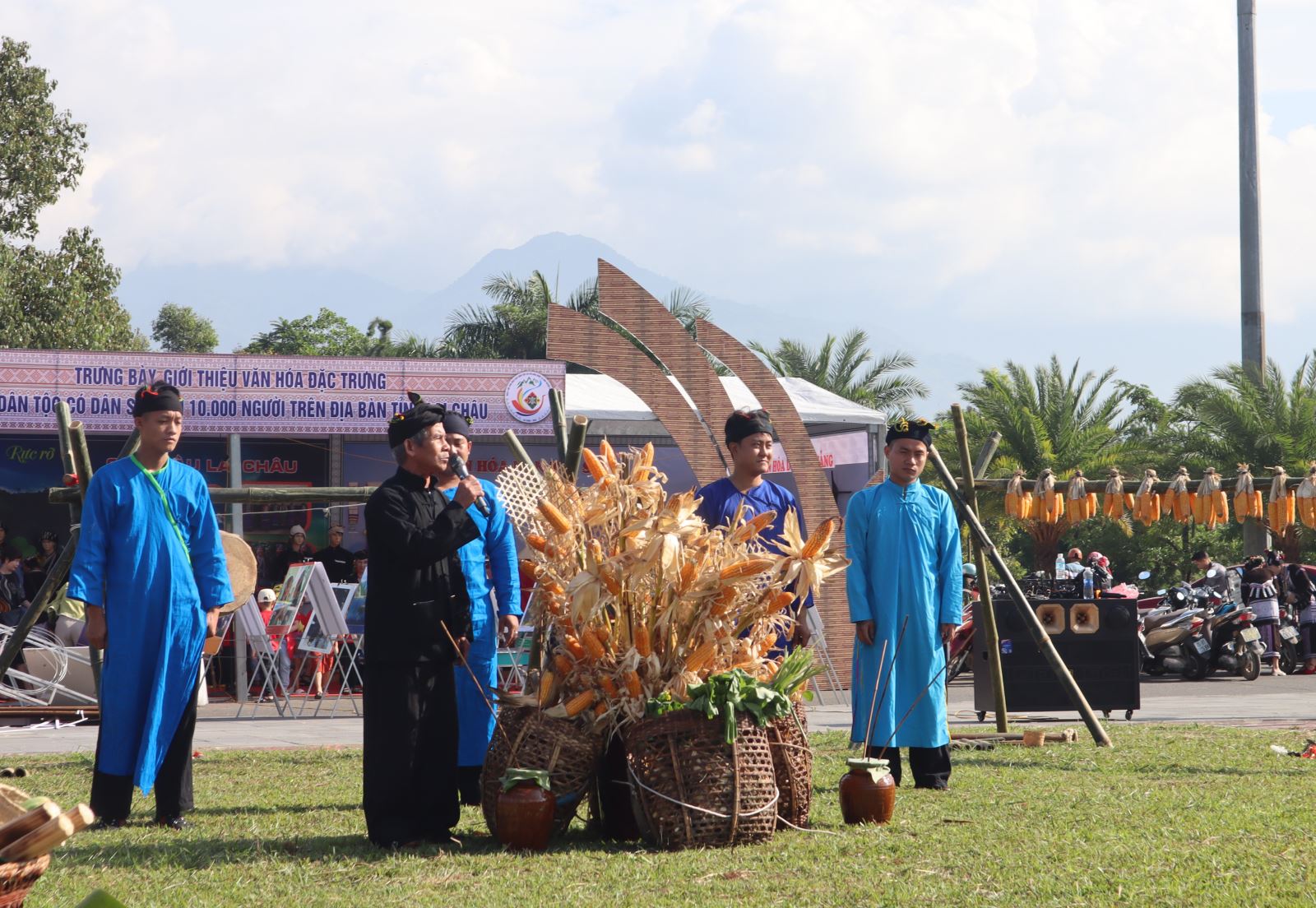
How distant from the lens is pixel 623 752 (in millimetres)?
5332

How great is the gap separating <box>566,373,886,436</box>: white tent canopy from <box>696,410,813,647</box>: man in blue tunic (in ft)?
32.8

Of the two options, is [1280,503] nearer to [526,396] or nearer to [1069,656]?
[1069,656]

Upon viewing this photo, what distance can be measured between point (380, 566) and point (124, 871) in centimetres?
133

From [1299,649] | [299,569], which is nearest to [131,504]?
[299,569]

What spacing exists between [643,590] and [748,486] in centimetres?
144

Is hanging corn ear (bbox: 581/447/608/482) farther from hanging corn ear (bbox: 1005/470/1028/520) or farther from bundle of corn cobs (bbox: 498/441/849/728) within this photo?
hanging corn ear (bbox: 1005/470/1028/520)

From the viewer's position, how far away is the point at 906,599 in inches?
269

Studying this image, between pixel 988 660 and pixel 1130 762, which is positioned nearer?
pixel 1130 762

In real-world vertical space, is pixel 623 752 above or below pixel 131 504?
below

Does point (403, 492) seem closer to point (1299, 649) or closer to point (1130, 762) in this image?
point (1130, 762)

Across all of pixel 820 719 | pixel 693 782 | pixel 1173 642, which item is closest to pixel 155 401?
pixel 693 782

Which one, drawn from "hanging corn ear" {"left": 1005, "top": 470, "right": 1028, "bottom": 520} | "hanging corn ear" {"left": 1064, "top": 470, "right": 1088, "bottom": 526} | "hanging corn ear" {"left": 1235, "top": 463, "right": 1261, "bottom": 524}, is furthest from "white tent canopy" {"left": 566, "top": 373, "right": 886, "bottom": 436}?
"hanging corn ear" {"left": 1235, "top": 463, "right": 1261, "bottom": 524}

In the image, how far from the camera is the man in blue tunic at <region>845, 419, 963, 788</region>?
6719 millimetres

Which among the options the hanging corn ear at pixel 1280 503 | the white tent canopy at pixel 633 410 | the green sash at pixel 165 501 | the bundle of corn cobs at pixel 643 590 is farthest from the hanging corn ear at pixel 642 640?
the white tent canopy at pixel 633 410
